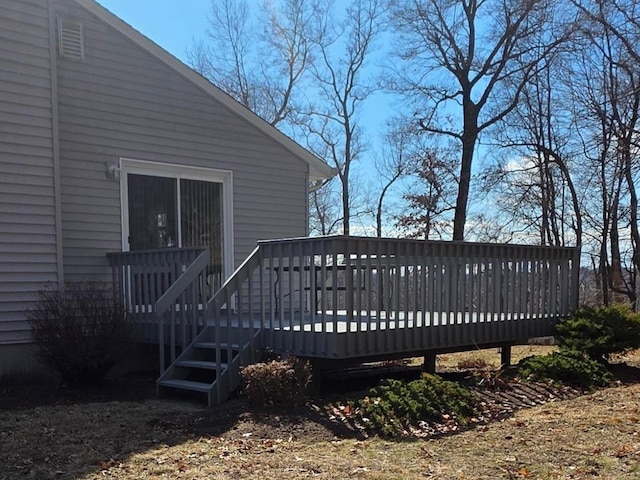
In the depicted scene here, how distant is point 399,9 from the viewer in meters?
20.2

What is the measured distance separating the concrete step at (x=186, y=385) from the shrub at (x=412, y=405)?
1.52 metres

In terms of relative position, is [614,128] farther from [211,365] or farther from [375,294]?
[211,365]

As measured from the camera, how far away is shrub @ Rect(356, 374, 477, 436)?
16.4 feet

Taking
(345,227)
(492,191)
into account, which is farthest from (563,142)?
(345,227)

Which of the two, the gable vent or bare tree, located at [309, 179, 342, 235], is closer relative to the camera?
the gable vent

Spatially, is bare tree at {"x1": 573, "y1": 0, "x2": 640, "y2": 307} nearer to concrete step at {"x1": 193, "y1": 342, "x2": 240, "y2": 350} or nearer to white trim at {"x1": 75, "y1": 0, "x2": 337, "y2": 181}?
white trim at {"x1": 75, "y1": 0, "x2": 337, "y2": 181}

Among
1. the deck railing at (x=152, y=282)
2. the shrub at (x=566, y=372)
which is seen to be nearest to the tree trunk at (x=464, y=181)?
the shrub at (x=566, y=372)

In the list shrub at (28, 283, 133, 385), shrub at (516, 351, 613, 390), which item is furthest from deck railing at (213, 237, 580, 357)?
shrub at (28, 283, 133, 385)

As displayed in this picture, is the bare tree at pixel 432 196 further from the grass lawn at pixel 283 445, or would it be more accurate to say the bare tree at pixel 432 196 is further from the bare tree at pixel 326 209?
the grass lawn at pixel 283 445

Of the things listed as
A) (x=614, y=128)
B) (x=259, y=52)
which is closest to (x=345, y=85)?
(x=259, y=52)

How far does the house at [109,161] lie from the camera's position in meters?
6.76

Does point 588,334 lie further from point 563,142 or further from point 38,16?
point 563,142

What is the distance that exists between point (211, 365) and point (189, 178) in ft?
12.0

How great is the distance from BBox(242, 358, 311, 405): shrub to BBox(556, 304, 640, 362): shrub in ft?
12.7
